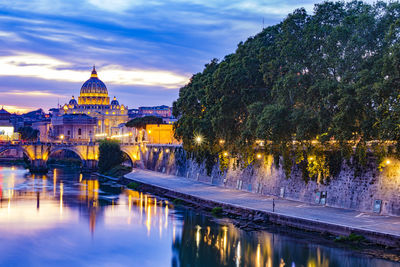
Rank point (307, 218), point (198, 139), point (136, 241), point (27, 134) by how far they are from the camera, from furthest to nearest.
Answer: point (27, 134) → point (198, 139) → point (136, 241) → point (307, 218)

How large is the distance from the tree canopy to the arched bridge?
1787 inches

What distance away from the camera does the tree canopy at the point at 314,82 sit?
3141 centimetres

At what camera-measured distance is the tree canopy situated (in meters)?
31.4

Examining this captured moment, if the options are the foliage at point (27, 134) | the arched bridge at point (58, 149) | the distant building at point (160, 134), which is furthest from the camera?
the foliage at point (27, 134)

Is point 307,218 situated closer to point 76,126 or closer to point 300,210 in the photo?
point 300,210

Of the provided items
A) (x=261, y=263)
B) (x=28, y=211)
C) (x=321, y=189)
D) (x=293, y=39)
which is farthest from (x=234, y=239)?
(x=28, y=211)

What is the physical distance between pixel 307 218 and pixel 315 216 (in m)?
0.91

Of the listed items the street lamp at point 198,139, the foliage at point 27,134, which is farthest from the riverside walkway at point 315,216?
the foliage at point 27,134

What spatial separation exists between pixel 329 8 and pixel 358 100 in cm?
981

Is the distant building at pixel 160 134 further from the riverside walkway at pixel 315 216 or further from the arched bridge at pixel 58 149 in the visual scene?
the riverside walkway at pixel 315 216

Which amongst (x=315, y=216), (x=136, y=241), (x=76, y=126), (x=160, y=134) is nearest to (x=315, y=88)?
(x=315, y=216)

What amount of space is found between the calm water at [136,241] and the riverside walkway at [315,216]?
1315 mm

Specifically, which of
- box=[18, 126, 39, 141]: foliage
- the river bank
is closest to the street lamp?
the river bank

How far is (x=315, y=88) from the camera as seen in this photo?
35.4 metres
